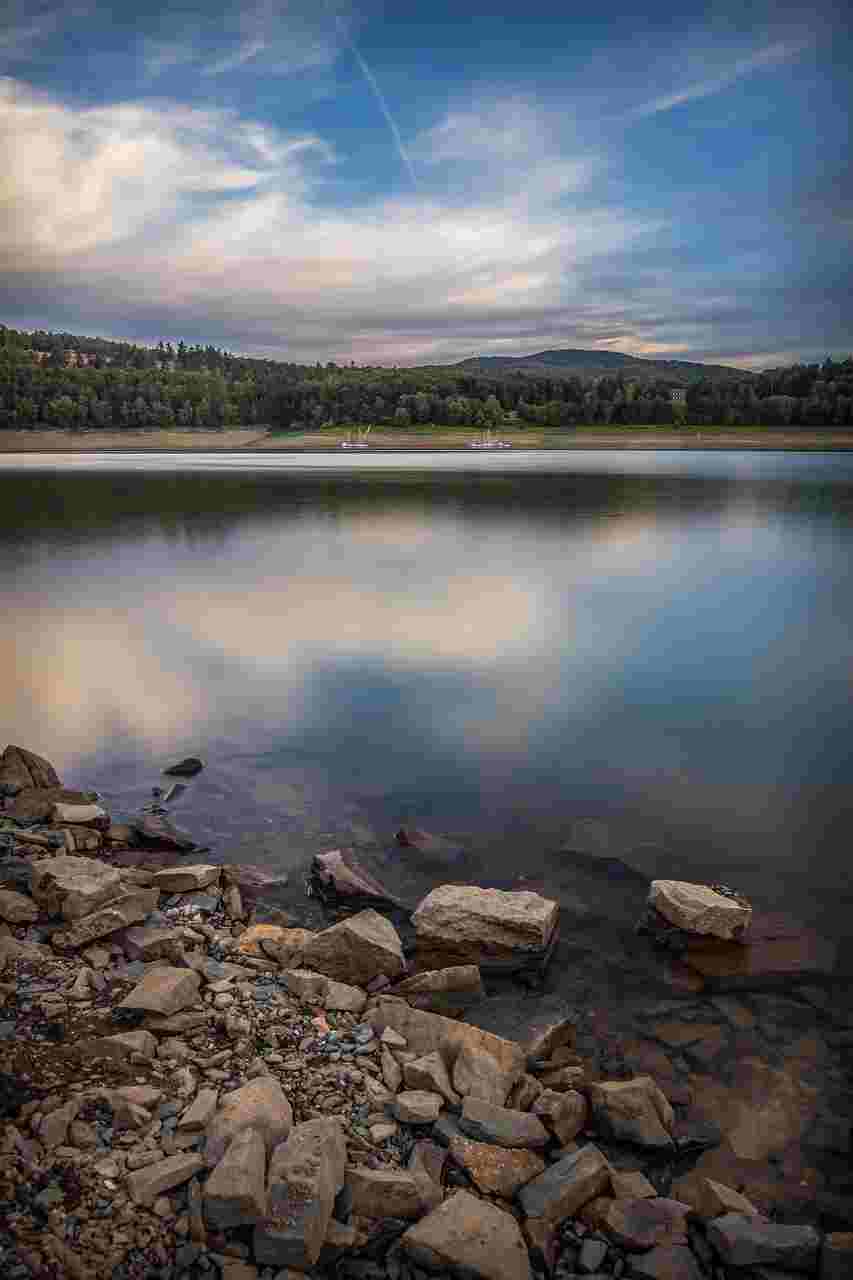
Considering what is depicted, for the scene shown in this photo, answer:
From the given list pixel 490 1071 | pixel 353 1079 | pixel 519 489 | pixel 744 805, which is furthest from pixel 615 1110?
pixel 519 489

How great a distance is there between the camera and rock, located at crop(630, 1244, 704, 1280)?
153 inches

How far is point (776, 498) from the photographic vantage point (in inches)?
2263

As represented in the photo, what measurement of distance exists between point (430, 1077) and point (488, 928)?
6.27ft

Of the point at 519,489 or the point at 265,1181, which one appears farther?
the point at 519,489

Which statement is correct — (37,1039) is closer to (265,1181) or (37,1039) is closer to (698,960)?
(265,1181)

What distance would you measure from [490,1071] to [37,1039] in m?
2.73

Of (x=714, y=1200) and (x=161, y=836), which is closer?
(x=714, y=1200)

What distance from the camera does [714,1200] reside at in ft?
13.9

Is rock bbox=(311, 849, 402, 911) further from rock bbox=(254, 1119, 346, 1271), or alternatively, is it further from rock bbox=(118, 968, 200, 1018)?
rock bbox=(254, 1119, 346, 1271)

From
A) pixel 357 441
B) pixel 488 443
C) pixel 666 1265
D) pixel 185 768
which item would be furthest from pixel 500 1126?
pixel 357 441

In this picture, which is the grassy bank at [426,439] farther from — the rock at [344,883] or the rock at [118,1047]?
the rock at [118,1047]

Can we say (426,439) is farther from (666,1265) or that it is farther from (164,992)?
(666,1265)

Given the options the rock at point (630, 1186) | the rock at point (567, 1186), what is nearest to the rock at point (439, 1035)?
the rock at point (567, 1186)

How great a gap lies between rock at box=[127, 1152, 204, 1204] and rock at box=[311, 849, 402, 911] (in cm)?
343
